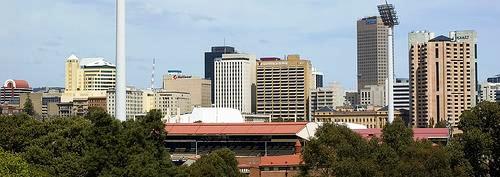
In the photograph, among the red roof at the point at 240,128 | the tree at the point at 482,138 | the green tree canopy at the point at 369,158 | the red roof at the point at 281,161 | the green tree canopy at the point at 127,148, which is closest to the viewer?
the green tree canopy at the point at 127,148

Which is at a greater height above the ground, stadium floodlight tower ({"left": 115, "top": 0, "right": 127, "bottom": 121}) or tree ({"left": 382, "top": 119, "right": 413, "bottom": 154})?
stadium floodlight tower ({"left": 115, "top": 0, "right": 127, "bottom": 121})

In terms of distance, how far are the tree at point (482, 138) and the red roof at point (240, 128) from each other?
40159 mm

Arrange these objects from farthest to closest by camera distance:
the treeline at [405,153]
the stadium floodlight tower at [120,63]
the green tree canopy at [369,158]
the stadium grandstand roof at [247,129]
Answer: the stadium grandstand roof at [247,129] < the stadium floodlight tower at [120,63] < the treeline at [405,153] < the green tree canopy at [369,158]

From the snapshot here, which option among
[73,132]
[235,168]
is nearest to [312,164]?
[235,168]

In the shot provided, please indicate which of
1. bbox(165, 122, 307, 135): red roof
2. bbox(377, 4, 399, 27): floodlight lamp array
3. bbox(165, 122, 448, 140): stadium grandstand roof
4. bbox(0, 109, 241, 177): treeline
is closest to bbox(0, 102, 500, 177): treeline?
bbox(0, 109, 241, 177): treeline

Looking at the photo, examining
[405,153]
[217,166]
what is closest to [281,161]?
[217,166]

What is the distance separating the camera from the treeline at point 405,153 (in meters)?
52.6

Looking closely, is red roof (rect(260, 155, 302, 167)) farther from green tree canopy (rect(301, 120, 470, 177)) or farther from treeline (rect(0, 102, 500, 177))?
green tree canopy (rect(301, 120, 470, 177))

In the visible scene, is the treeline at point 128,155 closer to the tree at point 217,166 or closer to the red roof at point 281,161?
the tree at point 217,166

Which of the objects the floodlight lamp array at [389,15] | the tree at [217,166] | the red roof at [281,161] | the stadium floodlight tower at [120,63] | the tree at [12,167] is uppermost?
the floodlight lamp array at [389,15]

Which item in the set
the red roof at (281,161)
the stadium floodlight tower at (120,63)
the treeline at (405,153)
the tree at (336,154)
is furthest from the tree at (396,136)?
the red roof at (281,161)

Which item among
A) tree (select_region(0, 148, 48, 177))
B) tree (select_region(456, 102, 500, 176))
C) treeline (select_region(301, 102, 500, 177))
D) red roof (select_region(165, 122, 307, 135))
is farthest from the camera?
red roof (select_region(165, 122, 307, 135))

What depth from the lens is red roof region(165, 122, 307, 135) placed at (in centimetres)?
10050

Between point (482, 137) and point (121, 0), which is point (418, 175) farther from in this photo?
point (121, 0)
